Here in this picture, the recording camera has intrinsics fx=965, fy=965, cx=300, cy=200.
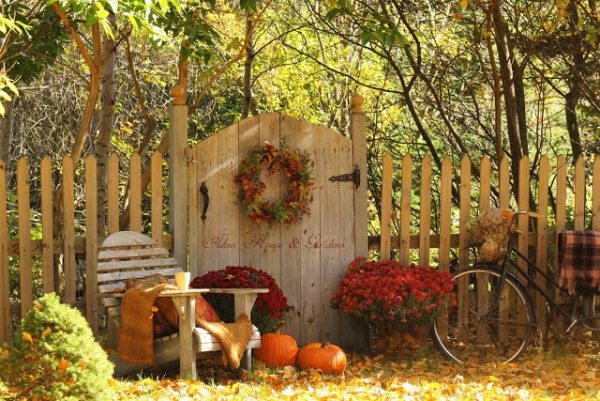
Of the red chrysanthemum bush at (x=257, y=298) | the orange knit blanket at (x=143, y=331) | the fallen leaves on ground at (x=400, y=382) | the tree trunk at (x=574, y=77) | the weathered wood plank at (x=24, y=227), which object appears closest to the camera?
the fallen leaves on ground at (x=400, y=382)

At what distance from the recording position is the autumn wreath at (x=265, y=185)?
7.02m

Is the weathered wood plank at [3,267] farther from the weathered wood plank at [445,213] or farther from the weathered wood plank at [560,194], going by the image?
the weathered wood plank at [560,194]

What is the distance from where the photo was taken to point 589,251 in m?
7.03

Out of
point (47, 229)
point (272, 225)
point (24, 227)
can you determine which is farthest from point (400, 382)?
point (24, 227)

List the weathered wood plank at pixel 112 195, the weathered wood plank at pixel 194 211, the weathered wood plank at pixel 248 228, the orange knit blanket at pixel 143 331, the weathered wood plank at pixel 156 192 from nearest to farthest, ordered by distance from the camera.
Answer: the orange knit blanket at pixel 143 331, the weathered wood plank at pixel 112 195, the weathered wood plank at pixel 156 192, the weathered wood plank at pixel 194 211, the weathered wood plank at pixel 248 228

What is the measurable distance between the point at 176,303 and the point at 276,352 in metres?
0.91

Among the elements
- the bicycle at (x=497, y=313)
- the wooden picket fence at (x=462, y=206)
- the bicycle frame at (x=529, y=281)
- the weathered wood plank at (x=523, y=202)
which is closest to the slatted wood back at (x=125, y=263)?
the wooden picket fence at (x=462, y=206)

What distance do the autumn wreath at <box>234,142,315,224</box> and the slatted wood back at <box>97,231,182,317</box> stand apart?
75 cm

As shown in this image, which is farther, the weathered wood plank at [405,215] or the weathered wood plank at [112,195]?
the weathered wood plank at [405,215]

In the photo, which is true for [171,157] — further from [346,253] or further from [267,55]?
[267,55]

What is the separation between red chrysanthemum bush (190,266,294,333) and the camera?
6488 mm

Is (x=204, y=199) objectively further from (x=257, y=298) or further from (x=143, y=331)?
(x=143, y=331)

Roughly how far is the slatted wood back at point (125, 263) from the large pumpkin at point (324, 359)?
1.07 m

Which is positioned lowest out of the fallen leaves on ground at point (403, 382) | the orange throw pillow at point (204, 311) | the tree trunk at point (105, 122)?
the fallen leaves on ground at point (403, 382)
